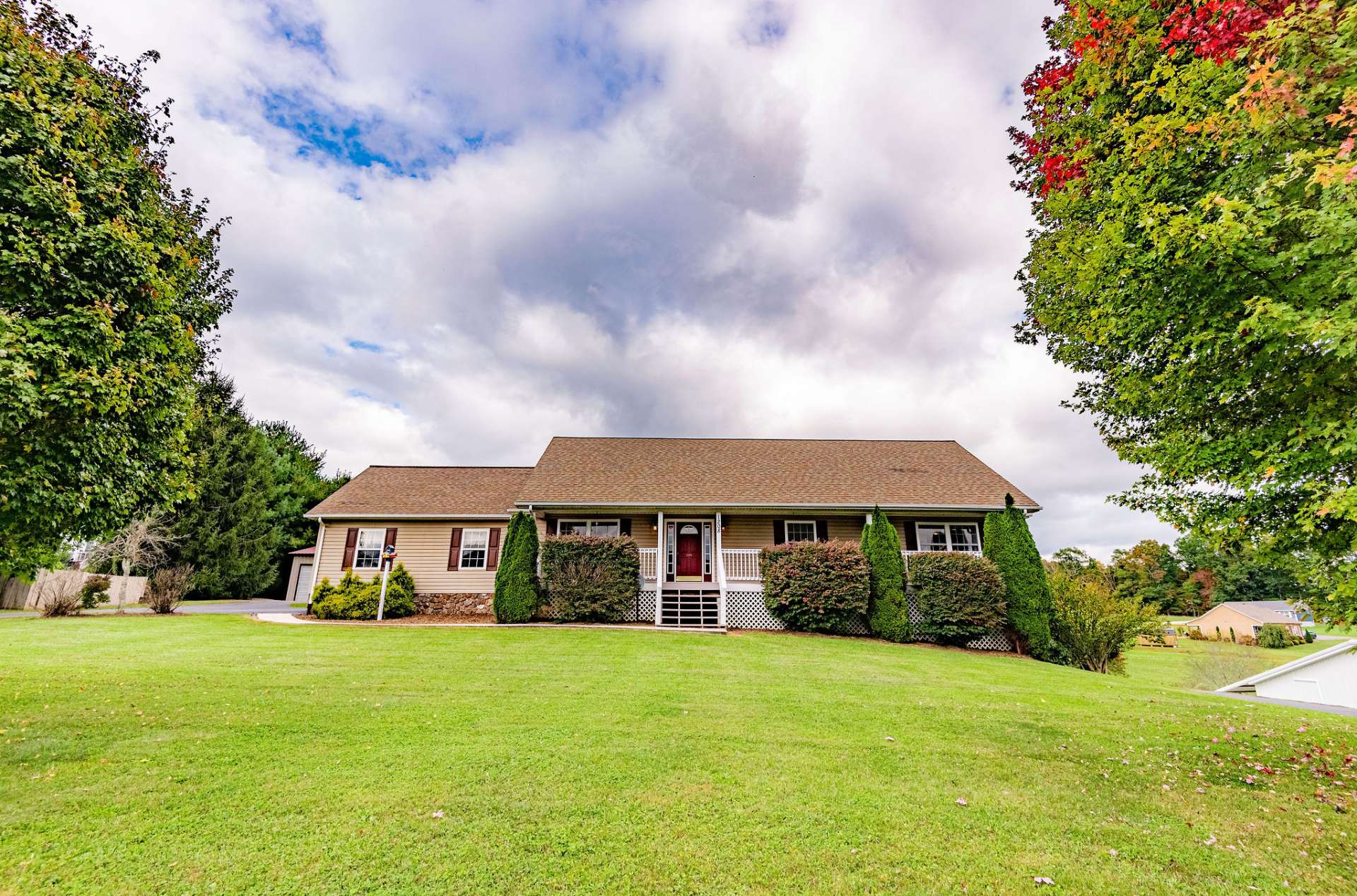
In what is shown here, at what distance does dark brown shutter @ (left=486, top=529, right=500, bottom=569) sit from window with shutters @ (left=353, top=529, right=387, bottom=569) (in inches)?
147

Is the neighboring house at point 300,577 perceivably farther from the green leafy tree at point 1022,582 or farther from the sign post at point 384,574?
the green leafy tree at point 1022,582

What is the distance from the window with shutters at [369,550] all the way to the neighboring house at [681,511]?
32 millimetres

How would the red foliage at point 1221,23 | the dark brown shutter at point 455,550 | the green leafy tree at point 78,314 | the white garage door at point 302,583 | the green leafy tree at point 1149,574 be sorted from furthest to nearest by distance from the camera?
the green leafy tree at point 1149,574, the white garage door at point 302,583, the dark brown shutter at point 455,550, the green leafy tree at point 78,314, the red foliage at point 1221,23

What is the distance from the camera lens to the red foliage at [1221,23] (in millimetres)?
4242

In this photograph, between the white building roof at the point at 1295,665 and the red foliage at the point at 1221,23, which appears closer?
the red foliage at the point at 1221,23

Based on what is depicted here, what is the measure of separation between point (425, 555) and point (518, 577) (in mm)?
5691

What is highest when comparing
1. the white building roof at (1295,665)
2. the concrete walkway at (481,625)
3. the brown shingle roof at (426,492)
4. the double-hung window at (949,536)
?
the brown shingle roof at (426,492)

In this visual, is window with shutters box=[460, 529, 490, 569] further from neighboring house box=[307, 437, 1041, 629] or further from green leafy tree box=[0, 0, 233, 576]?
green leafy tree box=[0, 0, 233, 576]

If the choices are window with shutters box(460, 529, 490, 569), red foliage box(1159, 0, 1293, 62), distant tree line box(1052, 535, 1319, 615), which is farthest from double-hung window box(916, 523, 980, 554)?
distant tree line box(1052, 535, 1319, 615)

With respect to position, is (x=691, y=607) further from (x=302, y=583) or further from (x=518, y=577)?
(x=302, y=583)

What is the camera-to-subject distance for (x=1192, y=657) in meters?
25.6

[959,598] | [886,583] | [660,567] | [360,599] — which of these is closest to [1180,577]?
[959,598]

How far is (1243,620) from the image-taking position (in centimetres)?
4675

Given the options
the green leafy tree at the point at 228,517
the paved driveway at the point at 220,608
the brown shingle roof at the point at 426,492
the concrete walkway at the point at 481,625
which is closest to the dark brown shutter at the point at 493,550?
the brown shingle roof at the point at 426,492
